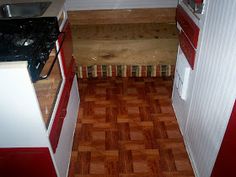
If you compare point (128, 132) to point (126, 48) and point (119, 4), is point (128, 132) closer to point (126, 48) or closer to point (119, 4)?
point (126, 48)

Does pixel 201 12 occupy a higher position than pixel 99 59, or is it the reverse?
pixel 201 12

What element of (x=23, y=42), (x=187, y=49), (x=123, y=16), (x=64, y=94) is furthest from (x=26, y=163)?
(x=123, y=16)

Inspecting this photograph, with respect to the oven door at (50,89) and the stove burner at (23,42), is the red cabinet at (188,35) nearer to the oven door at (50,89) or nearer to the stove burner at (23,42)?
the oven door at (50,89)

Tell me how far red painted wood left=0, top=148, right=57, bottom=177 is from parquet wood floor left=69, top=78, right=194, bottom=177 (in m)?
0.43

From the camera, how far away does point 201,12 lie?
1.48m

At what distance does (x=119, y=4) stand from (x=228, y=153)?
2.30 m

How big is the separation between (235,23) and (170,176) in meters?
→ 1.17

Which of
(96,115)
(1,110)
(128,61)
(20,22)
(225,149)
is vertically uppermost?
(20,22)

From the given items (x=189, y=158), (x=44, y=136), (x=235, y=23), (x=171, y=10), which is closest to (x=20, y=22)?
(x=44, y=136)

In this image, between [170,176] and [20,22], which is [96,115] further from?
[20,22]

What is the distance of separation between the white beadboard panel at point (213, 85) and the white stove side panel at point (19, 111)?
0.93 m

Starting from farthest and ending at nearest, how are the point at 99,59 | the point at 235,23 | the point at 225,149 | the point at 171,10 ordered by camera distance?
the point at 171,10 < the point at 99,59 < the point at 225,149 < the point at 235,23

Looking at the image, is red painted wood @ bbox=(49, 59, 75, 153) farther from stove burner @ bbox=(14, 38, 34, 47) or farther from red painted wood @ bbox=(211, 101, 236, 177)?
red painted wood @ bbox=(211, 101, 236, 177)

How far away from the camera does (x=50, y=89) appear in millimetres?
1567
